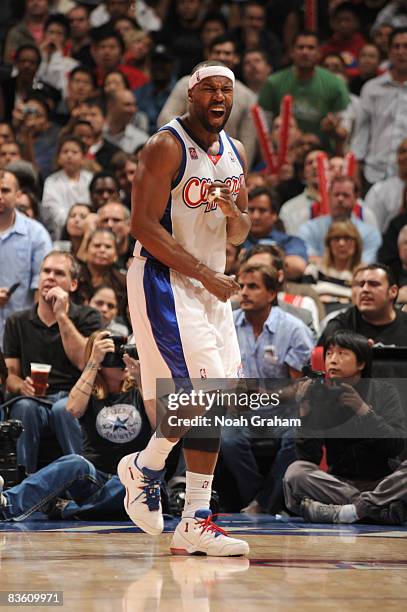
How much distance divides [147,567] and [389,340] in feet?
11.7

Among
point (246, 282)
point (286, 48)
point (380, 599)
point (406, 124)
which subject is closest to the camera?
point (380, 599)

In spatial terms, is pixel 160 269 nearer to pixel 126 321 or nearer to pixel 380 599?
pixel 380 599

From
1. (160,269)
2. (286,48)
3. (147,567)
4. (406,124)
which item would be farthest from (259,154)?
(147,567)

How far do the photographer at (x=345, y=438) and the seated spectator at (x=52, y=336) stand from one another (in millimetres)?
1544

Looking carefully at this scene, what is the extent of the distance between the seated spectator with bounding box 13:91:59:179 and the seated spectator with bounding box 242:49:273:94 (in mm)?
2339

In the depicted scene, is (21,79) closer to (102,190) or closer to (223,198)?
(102,190)

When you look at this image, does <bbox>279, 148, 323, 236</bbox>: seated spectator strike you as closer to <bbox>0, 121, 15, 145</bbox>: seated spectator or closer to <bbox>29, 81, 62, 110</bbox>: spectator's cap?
<bbox>0, 121, 15, 145</bbox>: seated spectator

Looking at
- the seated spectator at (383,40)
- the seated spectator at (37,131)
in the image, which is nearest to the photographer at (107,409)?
the seated spectator at (37,131)

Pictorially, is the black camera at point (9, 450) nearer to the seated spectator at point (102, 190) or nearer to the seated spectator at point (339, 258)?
the seated spectator at point (339, 258)

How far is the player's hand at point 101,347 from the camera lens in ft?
23.8

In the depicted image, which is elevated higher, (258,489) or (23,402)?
(23,402)

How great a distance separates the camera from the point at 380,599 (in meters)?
4.08

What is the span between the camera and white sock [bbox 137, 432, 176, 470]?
5352 mm

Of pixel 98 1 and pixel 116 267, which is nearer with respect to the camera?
pixel 116 267
